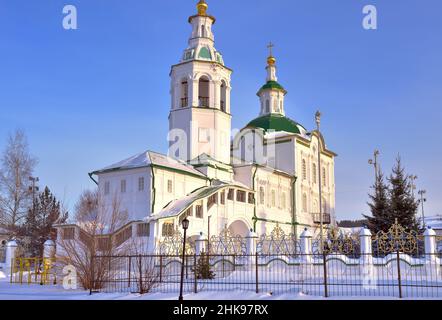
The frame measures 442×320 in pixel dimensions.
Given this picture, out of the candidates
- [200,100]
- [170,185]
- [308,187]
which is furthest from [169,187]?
[308,187]

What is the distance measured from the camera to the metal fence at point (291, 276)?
16016 millimetres

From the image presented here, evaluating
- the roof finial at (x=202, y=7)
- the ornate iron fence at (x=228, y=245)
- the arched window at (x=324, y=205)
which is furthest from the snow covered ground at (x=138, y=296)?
the arched window at (x=324, y=205)

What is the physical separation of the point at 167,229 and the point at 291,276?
848cm

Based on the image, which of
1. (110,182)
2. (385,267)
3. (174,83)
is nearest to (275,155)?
(174,83)

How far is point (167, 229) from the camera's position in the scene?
26875 millimetres

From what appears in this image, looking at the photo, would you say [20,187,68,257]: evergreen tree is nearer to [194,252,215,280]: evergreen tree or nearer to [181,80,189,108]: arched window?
[181,80,189,108]: arched window

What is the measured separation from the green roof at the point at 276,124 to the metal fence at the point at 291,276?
23.4m

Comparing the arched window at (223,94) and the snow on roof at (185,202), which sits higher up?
the arched window at (223,94)

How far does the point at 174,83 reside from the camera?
3656 centimetres

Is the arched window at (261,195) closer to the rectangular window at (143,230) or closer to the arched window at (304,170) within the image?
the arched window at (304,170)

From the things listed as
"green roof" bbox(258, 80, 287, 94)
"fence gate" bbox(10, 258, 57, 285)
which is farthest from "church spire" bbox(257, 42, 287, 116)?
"fence gate" bbox(10, 258, 57, 285)

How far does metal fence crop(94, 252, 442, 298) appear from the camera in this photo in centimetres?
1602

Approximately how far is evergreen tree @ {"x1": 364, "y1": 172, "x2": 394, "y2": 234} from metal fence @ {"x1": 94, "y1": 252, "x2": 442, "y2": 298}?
13.6 metres
